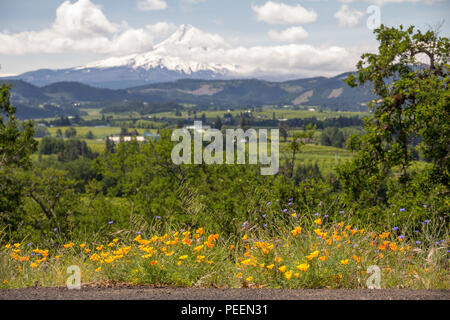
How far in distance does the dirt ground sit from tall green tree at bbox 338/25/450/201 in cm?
900

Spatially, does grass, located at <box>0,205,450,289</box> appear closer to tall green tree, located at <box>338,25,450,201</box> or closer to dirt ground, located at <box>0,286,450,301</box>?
dirt ground, located at <box>0,286,450,301</box>

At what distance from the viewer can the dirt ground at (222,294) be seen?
3873mm

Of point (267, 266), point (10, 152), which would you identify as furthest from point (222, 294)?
point (10, 152)

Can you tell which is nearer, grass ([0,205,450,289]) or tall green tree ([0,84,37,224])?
grass ([0,205,450,289])

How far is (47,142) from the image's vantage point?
12294 centimetres

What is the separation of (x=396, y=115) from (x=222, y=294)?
35.5ft

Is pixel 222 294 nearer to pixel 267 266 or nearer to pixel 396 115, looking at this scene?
pixel 267 266

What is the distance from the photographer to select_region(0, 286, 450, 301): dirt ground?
3873mm

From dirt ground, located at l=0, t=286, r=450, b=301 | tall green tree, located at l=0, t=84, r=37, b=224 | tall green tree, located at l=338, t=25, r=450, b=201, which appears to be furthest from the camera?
tall green tree, located at l=0, t=84, r=37, b=224

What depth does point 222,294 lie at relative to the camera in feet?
13.3

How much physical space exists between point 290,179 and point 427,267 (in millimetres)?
8028

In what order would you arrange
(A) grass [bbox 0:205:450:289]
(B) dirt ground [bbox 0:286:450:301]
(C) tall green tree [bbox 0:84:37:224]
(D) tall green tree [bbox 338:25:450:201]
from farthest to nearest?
(C) tall green tree [bbox 0:84:37:224] < (D) tall green tree [bbox 338:25:450:201] < (A) grass [bbox 0:205:450:289] < (B) dirt ground [bbox 0:286:450:301]

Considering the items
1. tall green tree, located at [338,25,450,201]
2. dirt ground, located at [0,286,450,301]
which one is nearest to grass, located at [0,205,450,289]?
dirt ground, located at [0,286,450,301]

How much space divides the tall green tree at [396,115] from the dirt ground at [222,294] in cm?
900
